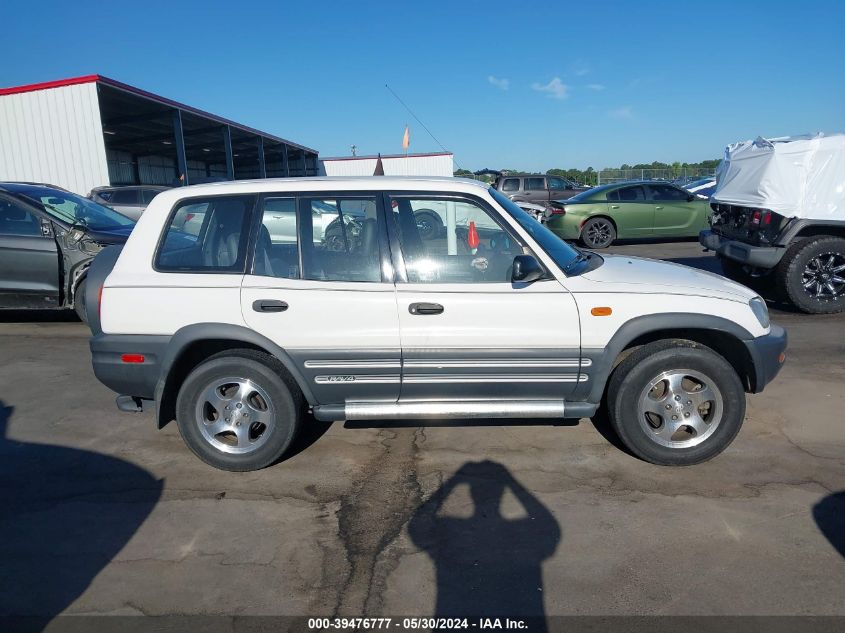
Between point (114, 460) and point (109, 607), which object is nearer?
point (109, 607)

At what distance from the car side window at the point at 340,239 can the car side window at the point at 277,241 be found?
6 centimetres

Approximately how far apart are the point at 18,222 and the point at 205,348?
16.1 ft

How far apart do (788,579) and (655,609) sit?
69cm

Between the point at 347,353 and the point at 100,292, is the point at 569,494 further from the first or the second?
the point at 100,292

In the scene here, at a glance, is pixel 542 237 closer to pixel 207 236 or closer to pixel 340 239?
pixel 340 239

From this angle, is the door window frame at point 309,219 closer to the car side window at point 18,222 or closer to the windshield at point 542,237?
the windshield at point 542,237

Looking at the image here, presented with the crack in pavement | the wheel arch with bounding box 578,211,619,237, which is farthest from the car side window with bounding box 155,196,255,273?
the wheel arch with bounding box 578,211,619,237

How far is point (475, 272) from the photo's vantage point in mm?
3678

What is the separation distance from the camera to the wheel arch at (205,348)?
3.63 m

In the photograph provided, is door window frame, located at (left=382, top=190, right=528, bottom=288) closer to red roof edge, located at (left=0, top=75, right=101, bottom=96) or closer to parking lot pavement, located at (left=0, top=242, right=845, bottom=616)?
parking lot pavement, located at (left=0, top=242, right=845, bottom=616)

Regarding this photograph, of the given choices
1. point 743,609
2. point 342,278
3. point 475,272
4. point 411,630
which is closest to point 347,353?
point 342,278

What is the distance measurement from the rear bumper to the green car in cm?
1107

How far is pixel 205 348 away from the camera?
3.87 metres

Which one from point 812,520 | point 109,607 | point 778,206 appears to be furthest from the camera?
point 778,206
